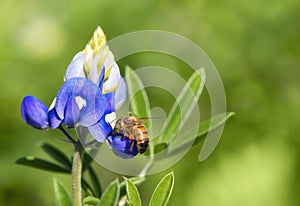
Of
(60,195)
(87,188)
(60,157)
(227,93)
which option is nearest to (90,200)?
(60,195)

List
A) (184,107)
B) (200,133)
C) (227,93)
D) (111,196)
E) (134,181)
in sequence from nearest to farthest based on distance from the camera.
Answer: (111,196), (134,181), (200,133), (184,107), (227,93)

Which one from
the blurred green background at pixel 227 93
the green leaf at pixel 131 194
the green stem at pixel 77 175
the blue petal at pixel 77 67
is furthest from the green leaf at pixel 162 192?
the blurred green background at pixel 227 93

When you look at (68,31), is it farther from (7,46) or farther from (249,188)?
(249,188)

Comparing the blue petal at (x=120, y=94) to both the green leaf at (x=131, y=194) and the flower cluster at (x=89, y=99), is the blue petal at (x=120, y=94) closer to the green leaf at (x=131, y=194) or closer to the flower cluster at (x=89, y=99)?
the flower cluster at (x=89, y=99)

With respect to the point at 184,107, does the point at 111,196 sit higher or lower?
lower

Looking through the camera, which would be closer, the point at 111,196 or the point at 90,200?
the point at 111,196

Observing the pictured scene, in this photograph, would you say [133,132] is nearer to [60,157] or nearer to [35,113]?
[35,113]
